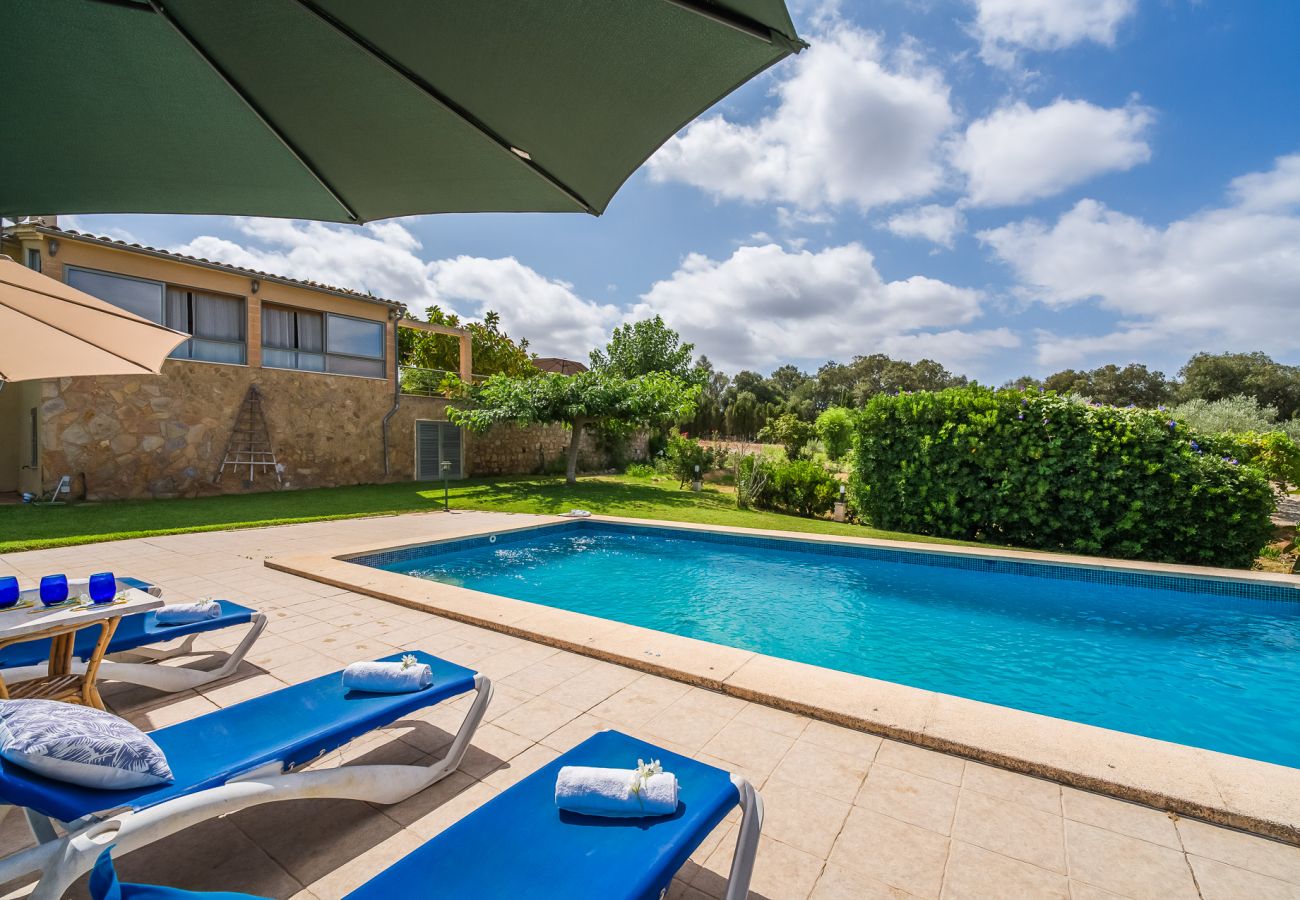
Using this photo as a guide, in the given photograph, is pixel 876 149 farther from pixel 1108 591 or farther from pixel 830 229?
pixel 1108 591

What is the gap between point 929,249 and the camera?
19.1m

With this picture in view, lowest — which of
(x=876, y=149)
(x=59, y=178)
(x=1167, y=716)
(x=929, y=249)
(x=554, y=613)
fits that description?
(x=1167, y=716)

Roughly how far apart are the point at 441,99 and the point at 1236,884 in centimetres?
402

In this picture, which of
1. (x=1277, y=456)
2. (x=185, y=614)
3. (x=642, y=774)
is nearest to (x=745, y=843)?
(x=642, y=774)

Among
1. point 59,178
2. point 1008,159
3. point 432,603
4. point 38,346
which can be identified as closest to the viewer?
point 59,178

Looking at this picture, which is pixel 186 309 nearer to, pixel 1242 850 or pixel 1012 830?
pixel 1012 830

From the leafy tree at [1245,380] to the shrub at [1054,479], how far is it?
34602mm

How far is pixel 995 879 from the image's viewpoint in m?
1.91

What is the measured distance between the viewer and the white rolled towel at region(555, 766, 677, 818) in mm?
1592

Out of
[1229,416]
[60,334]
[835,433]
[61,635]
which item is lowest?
[61,635]

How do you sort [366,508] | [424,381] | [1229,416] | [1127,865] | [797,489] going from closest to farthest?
[1127,865]
[366,508]
[797,489]
[424,381]
[1229,416]

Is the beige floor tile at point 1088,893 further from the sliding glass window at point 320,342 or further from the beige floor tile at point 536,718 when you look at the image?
the sliding glass window at point 320,342

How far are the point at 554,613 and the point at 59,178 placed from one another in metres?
3.90

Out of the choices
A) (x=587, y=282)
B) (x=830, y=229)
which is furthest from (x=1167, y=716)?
(x=587, y=282)
